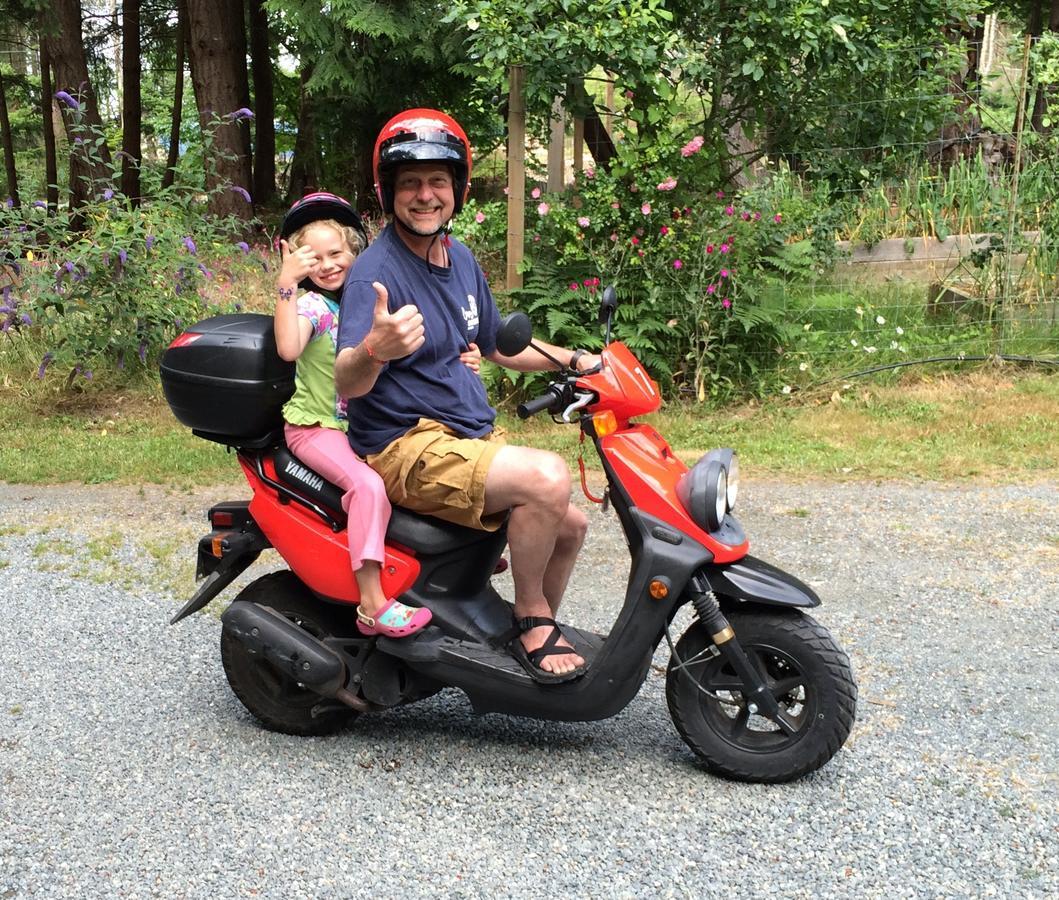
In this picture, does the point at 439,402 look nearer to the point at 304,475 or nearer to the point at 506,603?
the point at 304,475

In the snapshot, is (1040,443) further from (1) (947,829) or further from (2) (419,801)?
(2) (419,801)

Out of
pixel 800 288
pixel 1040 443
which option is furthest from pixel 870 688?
pixel 800 288

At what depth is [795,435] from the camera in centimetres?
661

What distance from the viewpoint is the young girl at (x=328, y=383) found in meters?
2.96

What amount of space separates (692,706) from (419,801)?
0.80m

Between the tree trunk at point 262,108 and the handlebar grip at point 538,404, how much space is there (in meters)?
13.6

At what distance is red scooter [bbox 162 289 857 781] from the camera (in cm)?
285

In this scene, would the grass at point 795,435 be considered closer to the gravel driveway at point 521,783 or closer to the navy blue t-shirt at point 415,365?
the gravel driveway at point 521,783

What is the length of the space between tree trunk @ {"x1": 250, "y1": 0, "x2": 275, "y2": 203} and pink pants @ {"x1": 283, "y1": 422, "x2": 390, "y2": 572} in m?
13.3

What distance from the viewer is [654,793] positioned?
2936 millimetres

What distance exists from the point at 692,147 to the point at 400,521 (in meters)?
4.55

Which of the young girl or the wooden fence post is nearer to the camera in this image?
the young girl

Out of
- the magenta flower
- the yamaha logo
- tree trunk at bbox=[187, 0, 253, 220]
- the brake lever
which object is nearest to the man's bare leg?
the brake lever

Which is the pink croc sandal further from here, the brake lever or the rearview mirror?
the rearview mirror
